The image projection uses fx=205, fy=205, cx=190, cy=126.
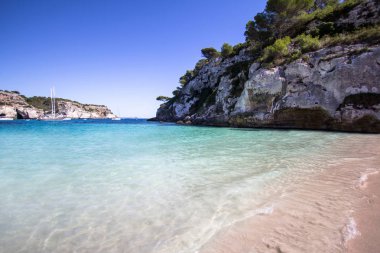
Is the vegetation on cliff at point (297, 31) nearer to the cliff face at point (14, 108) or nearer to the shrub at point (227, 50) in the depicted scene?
the shrub at point (227, 50)

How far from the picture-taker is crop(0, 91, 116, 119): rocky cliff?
87069 mm

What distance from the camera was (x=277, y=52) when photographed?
83.2 feet

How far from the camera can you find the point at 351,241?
2.42 m

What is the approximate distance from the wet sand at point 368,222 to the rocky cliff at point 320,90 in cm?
1712

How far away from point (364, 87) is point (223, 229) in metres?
20.5

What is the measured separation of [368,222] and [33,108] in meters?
117

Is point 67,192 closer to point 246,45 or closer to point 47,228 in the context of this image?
point 47,228

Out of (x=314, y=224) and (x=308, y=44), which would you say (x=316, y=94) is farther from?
(x=314, y=224)

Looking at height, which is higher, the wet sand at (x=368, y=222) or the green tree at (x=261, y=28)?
the green tree at (x=261, y=28)

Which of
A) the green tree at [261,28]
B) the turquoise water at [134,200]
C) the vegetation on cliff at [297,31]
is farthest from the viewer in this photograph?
the green tree at [261,28]

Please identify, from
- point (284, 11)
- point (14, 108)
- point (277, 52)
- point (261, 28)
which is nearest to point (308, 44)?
point (277, 52)

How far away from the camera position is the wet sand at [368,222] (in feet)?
7.49

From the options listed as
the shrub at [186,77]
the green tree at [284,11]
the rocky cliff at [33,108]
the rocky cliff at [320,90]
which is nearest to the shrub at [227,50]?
the green tree at [284,11]

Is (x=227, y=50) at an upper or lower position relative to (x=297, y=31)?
upper
